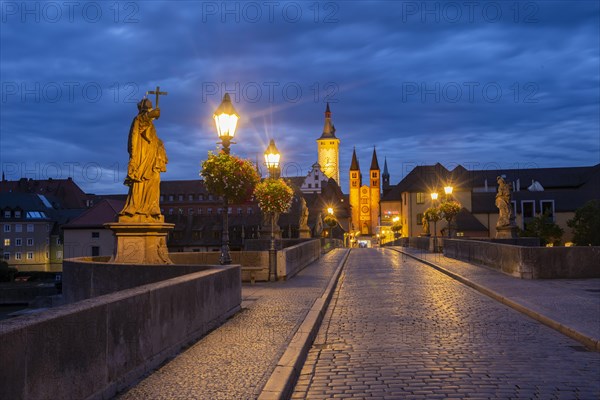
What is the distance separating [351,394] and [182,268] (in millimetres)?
5600

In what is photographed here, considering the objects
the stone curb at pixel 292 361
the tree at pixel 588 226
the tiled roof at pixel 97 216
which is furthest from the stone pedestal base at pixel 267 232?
the tiled roof at pixel 97 216

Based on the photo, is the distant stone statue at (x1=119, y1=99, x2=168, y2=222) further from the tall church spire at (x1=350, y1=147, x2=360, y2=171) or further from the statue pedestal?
the tall church spire at (x1=350, y1=147, x2=360, y2=171)

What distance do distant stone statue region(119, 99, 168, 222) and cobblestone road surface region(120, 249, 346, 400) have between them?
312 cm

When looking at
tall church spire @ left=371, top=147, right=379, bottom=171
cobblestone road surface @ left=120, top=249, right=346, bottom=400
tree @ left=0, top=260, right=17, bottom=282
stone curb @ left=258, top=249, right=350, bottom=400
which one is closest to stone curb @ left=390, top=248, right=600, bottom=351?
stone curb @ left=258, top=249, right=350, bottom=400

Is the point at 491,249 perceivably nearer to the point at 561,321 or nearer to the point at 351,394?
the point at 561,321

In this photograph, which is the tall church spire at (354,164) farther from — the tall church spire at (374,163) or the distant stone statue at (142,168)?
the distant stone statue at (142,168)

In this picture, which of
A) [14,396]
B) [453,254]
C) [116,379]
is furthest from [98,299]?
[453,254]

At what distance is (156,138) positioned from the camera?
1448cm

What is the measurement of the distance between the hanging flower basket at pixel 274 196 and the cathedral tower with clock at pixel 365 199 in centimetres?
14402

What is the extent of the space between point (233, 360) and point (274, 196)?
66.3ft

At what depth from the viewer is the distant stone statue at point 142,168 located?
14.1 metres

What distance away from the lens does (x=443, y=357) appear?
8.31m

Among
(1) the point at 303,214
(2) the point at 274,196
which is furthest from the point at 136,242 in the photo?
(1) the point at 303,214

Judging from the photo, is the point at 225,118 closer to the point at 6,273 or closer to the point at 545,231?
the point at 6,273
